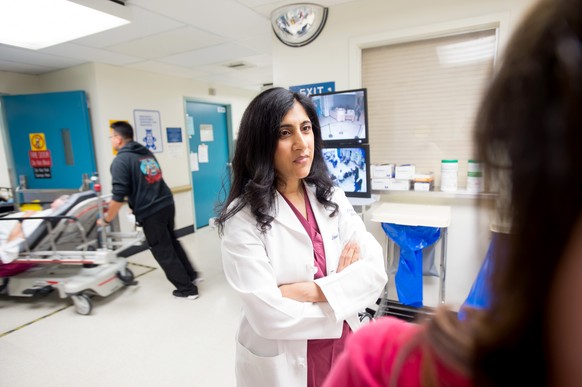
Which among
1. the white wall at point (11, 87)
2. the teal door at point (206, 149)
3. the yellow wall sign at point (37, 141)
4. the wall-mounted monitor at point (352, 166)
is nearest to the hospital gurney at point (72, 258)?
the yellow wall sign at point (37, 141)

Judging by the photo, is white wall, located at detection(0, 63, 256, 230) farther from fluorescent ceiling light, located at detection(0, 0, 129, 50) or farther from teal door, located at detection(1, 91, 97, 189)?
fluorescent ceiling light, located at detection(0, 0, 129, 50)

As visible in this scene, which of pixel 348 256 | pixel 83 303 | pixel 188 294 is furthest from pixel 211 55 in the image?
pixel 348 256

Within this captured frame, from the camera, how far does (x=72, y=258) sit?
2.95 meters

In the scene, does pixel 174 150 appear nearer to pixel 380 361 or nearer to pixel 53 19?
pixel 53 19

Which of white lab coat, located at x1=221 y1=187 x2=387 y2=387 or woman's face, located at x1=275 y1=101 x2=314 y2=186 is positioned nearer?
white lab coat, located at x1=221 y1=187 x2=387 y2=387

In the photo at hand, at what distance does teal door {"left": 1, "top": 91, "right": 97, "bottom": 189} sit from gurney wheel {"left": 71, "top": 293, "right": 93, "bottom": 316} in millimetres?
1792

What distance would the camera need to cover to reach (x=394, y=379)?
349 mm

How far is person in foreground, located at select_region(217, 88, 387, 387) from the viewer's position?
1044 mm

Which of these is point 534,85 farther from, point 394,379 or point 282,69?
point 282,69

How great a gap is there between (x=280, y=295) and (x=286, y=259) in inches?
4.9

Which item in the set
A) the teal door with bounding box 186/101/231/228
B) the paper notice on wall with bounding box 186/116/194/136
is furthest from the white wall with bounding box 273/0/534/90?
the teal door with bounding box 186/101/231/228

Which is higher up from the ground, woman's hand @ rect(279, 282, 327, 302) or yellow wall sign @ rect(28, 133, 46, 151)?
yellow wall sign @ rect(28, 133, 46, 151)

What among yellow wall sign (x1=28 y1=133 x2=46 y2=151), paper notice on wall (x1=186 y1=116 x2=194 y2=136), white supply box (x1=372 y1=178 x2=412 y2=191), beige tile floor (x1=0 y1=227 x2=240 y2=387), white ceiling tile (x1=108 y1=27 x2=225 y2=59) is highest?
white ceiling tile (x1=108 y1=27 x2=225 y2=59)

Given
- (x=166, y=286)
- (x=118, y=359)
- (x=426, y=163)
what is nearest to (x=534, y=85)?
(x=426, y=163)
